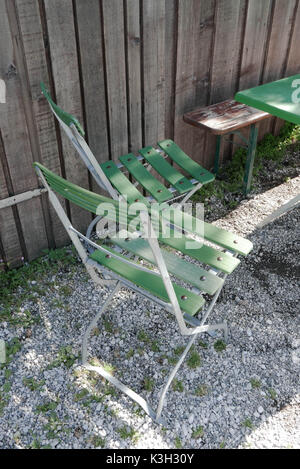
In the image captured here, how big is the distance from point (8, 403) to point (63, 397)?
30 centimetres

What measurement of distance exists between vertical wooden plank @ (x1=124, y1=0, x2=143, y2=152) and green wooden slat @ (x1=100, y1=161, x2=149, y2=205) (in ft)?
1.24

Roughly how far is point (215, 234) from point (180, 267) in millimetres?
276

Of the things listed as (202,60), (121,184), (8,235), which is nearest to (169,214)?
(121,184)

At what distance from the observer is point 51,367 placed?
9.39ft

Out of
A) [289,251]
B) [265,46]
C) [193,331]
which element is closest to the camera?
[193,331]

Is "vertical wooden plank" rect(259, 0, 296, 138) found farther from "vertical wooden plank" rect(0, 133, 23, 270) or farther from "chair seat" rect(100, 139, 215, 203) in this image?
"vertical wooden plank" rect(0, 133, 23, 270)

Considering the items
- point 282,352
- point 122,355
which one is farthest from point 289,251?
point 122,355

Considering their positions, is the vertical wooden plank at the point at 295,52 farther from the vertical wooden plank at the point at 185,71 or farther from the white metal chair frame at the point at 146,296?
the white metal chair frame at the point at 146,296

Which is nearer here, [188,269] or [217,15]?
[188,269]

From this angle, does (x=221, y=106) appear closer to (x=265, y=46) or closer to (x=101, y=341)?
(x=265, y=46)

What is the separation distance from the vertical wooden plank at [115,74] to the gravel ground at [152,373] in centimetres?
101

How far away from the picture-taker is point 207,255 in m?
2.64

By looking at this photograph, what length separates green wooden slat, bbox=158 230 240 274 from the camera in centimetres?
255

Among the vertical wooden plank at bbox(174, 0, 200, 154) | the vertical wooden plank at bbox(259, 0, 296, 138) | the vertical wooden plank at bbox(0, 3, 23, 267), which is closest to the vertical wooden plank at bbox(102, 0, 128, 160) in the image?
the vertical wooden plank at bbox(174, 0, 200, 154)
